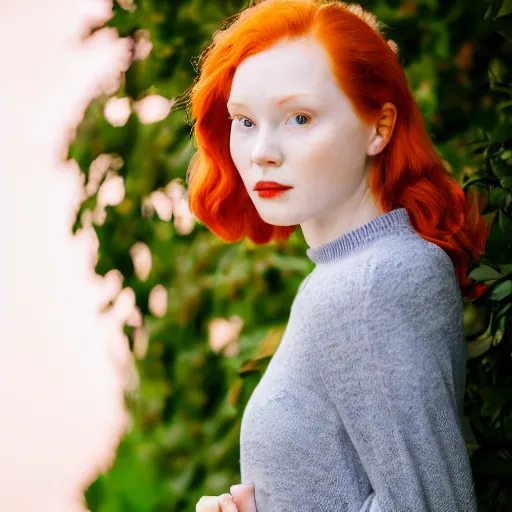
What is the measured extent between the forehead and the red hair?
0.01 metres

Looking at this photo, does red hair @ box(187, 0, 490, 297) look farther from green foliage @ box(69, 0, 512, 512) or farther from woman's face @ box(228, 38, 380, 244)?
green foliage @ box(69, 0, 512, 512)

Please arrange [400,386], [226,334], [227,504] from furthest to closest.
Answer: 1. [226,334]
2. [227,504]
3. [400,386]

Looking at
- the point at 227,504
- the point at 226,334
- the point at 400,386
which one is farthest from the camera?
the point at 226,334

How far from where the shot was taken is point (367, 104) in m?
1.04

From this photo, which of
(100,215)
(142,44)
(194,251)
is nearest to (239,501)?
(194,251)

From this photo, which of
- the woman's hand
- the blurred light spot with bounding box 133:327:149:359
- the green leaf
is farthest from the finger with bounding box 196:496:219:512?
the blurred light spot with bounding box 133:327:149:359

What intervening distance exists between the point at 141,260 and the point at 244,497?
1015mm

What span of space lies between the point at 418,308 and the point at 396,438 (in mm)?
139

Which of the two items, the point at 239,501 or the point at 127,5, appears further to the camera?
the point at 127,5

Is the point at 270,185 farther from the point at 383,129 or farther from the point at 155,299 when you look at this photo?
the point at 155,299

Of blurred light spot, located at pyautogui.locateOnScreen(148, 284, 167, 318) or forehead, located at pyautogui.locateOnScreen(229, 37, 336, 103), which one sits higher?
forehead, located at pyautogui.locateOnScreen(229, 37, 336, 103)

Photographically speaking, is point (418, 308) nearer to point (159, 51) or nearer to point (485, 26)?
point (485, 26)

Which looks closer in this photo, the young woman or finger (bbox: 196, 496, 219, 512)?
the young woman

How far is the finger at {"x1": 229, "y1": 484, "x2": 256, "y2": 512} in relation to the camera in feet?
3.41
